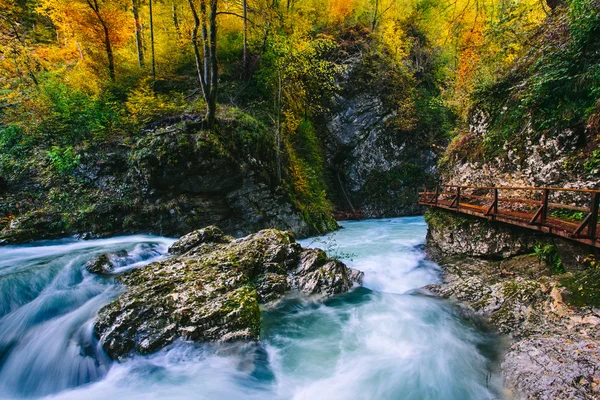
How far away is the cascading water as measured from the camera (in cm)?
386

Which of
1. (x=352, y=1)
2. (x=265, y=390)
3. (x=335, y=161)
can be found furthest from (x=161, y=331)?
(x=352, y=1)

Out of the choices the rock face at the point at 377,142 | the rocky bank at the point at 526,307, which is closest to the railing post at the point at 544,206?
the rocky bank at the point at 526,307

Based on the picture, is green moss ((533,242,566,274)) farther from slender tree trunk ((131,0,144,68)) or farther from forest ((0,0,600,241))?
slender tree trunk ((131,0,144,68))

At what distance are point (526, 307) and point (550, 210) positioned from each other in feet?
10.0

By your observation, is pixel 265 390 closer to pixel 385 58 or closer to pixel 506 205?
pixel 506 205

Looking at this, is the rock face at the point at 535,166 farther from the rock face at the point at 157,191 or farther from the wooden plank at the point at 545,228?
the rock face at the point at 157,191

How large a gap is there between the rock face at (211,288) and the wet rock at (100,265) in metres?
0.75

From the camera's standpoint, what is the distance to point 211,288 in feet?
17.1

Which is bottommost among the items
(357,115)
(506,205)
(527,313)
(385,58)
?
(527,313)

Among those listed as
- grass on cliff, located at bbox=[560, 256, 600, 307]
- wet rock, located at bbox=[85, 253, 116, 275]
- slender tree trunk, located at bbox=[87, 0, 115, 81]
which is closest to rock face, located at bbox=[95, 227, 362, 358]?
wet rock, located at bbox=[85, 253, 116, 275]

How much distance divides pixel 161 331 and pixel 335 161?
16798 millimetres

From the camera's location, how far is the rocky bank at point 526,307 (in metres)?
3.21

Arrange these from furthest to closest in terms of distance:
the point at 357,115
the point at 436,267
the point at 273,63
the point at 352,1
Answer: the point at 352,1 < the point at 357,115 < the point at 273,63 < the point at 436,267

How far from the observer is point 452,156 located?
33.7 ft
